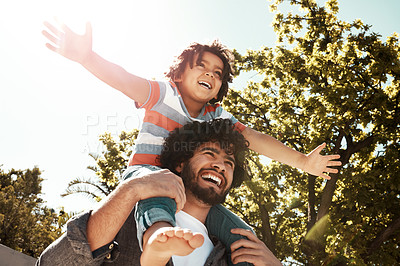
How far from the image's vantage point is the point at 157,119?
2.86 metres

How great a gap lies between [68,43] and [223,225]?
6.51 feet

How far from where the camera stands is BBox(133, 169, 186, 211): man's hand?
6.52 feet

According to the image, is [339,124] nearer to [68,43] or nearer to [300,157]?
[300,157]

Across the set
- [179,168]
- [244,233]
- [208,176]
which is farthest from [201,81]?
[244,233]

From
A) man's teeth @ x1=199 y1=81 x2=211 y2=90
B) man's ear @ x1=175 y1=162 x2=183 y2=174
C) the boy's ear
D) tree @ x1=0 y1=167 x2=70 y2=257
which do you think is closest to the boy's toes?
Result: man's ear @ x1=175 y1=162 x2=183 y2=174

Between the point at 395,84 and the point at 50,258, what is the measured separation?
1091 cm

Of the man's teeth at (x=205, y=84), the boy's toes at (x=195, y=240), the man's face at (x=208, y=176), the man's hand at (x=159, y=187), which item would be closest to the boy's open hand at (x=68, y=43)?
the man's hand at (x=159, y=187)

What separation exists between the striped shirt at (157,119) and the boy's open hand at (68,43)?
2.17 ft

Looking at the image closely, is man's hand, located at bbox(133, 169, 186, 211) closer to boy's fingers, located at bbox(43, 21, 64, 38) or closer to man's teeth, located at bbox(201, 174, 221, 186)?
man's teeth, located at bbox(201, 174, 221, 186)

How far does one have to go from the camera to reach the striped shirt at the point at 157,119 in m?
2.73

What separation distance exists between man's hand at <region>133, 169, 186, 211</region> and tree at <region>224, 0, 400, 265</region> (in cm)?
702

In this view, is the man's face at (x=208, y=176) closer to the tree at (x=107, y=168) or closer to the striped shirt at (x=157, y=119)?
the striped shirt at (x=157, y=119)

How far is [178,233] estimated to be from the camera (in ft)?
5.14

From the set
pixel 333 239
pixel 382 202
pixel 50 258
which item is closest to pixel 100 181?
pixel 333 239
